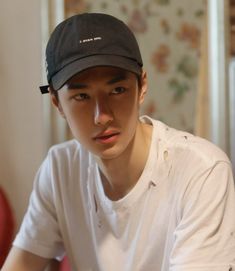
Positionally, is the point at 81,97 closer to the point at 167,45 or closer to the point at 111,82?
the point at 111,82

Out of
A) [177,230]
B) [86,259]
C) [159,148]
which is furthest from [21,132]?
[177,230]

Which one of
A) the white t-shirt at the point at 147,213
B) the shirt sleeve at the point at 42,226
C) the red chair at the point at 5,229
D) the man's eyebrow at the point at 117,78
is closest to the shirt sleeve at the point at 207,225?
the white t-shirt at the point at 147,213

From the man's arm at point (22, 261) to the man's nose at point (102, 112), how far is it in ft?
1.60

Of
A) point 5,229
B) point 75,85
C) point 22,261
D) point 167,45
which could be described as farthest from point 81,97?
point 167,45

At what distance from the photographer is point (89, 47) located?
1.05 metres

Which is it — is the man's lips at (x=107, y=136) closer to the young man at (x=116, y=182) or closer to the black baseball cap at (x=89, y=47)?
the young man at (x=116, y=182)

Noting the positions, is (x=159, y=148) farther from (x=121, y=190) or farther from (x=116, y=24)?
(x=116, y=24)

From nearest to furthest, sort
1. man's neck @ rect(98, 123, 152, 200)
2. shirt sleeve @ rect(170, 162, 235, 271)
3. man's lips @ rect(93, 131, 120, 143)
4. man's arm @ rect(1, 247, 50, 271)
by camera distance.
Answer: shirt sleeve @ rect(170, 162, 235, 271) → man's lips @ rect(93, 131, 120, 143) → man's neck @ rect(98, 123, 152, 200) → man's arm @ rect(1, 247, 50, 271)

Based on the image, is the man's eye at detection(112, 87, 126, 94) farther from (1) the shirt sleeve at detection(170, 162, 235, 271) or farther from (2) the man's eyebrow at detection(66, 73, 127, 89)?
(1) the shirt sleeve at detection(170, 162, 235, 271)

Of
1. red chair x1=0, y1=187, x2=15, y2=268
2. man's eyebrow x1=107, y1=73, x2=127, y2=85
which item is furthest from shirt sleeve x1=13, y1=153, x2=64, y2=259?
man's eyebrow x1=107, y1=73, x2=127, y2=85

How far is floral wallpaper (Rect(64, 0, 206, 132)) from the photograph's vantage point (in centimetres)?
197

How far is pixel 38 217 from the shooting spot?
135 cm

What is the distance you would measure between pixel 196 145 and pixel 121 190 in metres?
0.23

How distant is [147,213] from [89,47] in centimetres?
42
